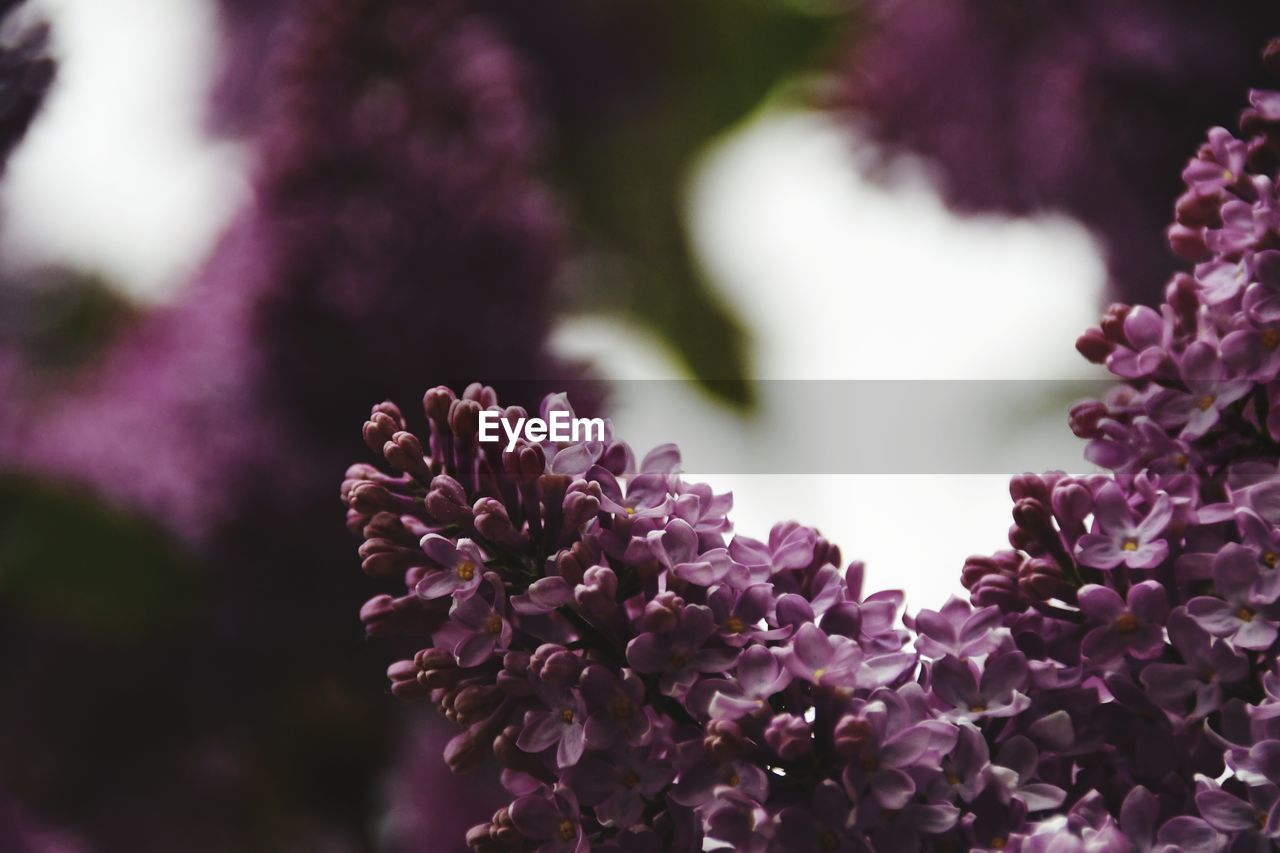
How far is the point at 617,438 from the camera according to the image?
0.87 ft

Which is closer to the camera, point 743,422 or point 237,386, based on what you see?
point 237,386

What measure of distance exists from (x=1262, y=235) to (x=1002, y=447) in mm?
414

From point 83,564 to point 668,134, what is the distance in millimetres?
472

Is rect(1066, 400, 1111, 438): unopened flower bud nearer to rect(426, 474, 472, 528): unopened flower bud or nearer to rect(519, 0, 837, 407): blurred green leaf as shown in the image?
rect(426, 474, 472, 528): unopened flower bud

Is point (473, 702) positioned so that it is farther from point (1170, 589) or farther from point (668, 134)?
point (668, 134)

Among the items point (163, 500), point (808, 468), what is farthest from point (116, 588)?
point (808, 468)

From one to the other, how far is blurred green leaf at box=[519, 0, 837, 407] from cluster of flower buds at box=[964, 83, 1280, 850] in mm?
585

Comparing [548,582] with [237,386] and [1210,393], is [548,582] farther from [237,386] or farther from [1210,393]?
[237,386]

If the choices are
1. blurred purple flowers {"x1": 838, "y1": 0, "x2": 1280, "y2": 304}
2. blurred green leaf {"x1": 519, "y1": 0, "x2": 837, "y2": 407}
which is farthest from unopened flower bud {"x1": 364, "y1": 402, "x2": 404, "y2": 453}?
blurred green leaf {"x1": 519, "y1": 0, "x2": 837, "y2": 407}

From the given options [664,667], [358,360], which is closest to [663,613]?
[664,667]

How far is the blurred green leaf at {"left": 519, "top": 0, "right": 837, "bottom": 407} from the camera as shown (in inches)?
33.6

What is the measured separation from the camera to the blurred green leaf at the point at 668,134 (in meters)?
0.85

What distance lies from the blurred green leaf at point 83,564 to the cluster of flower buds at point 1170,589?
0.45 meters

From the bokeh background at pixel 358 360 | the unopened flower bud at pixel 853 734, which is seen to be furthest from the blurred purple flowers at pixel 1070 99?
the unopened flower bud at pixel 853 734
